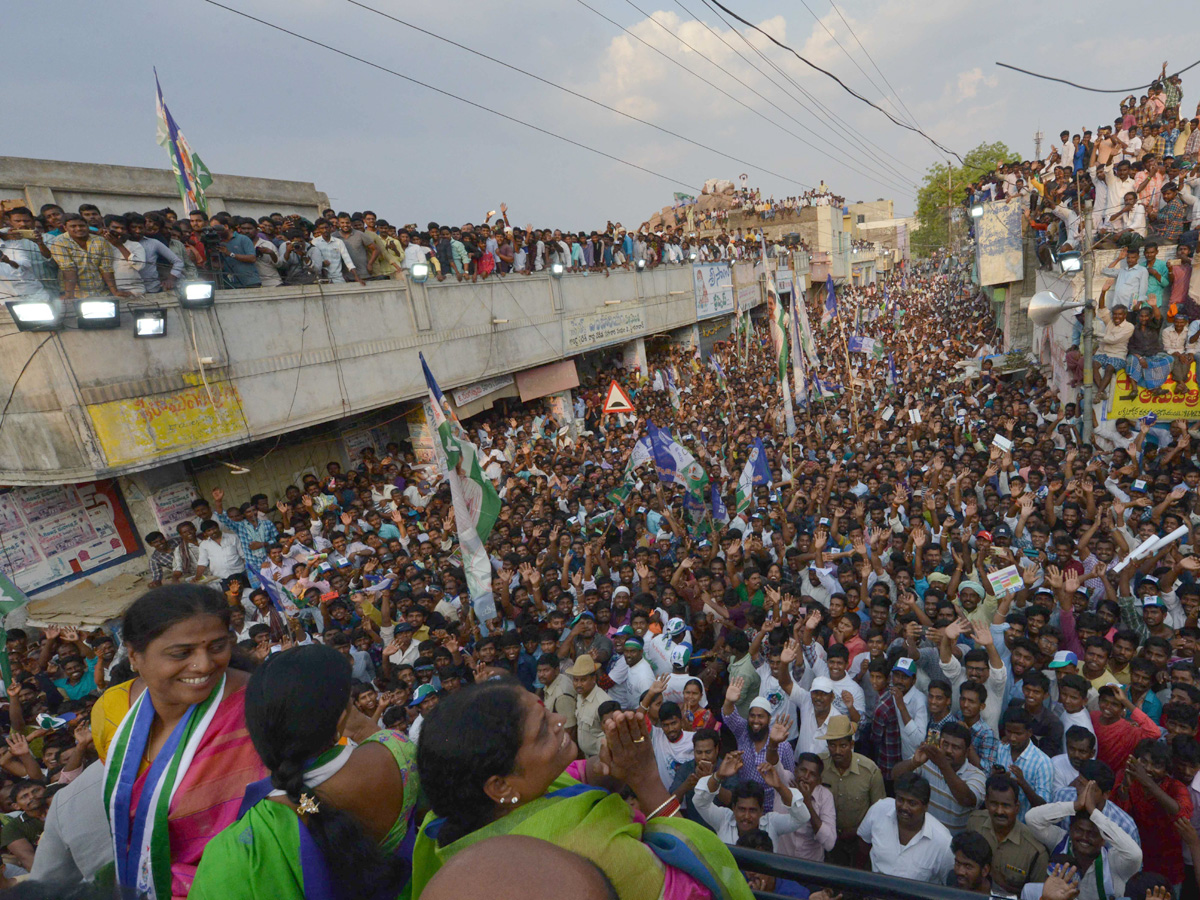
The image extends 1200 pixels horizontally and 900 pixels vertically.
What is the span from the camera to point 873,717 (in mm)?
4551

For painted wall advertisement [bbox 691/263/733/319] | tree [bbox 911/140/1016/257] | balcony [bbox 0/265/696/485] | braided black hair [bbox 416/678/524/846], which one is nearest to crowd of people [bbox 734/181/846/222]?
tree [bbox 911/140/1016/257]

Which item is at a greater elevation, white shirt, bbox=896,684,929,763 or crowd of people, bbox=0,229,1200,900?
crowd of people, bbox=0,229,1200,900

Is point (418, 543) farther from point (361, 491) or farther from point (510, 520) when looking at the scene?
point (361, 491)

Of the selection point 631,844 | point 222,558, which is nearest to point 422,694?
point 631,844

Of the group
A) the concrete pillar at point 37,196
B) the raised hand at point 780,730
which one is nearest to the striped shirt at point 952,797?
the raised hand at point 780,730

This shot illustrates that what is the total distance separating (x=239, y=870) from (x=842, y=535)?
6.75 meters

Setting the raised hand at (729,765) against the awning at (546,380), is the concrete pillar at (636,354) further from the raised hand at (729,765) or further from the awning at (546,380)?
the raised hand at (729,765)

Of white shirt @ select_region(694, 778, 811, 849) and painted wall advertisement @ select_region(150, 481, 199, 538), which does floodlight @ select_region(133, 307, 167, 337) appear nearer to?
painted wall advertisement @ select_region(150, 481, 199, 538)

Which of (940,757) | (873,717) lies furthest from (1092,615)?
(940,757)

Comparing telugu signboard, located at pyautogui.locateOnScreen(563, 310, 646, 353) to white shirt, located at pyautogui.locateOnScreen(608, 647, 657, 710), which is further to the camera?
telugu signboard, located at pyautogui.locateOnScreen(563, 310, 646, 353)

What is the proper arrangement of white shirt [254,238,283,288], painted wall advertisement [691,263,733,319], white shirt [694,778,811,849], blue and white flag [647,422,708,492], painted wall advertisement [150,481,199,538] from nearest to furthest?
1. white shirt [694,778,811,849]
2. blue and white flag [647,422,708,492]
3. painted wall advertisement [150,481,199,538]
4. white shirt [254,238,283,288]
5. painted wall advertisement [691,263,733,319]

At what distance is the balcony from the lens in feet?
25.6

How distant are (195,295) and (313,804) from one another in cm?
887

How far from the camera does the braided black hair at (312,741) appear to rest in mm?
1487
